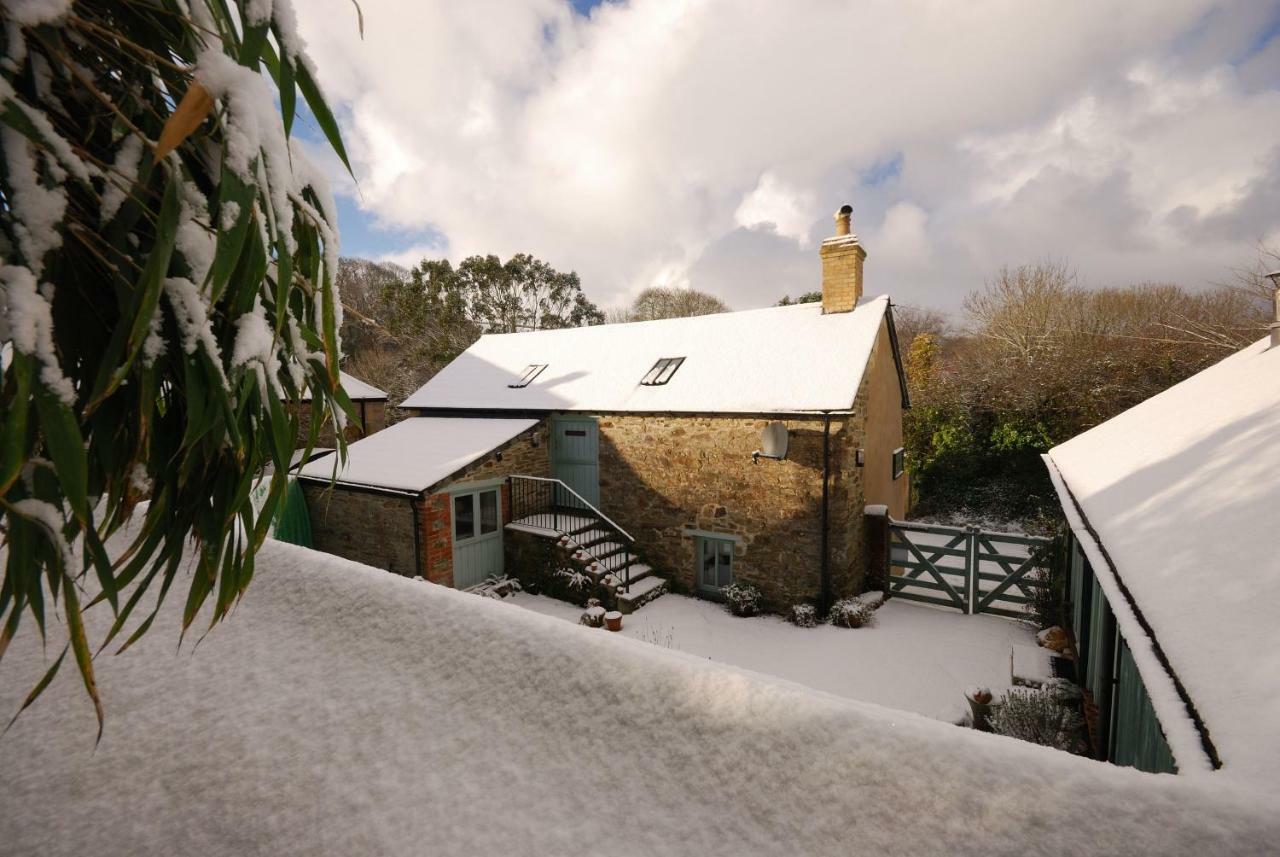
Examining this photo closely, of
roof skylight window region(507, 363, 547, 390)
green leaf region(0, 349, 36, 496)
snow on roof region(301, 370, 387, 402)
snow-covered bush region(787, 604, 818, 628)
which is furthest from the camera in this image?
snow on roof region(301, 370, 387, 402)

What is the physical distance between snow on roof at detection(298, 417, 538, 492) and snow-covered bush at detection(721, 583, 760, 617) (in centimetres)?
523

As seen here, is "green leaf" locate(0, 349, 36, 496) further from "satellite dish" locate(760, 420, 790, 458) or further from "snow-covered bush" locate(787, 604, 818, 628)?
"snow-covered bush" locate(787, 604, 818, 628)

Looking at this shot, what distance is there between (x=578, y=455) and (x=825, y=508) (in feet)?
16.9

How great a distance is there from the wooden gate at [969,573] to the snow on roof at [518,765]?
931 cm

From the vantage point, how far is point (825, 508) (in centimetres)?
923

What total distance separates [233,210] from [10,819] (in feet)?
6.93

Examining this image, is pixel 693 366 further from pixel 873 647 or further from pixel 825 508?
pixel 873 647

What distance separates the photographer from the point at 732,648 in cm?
824

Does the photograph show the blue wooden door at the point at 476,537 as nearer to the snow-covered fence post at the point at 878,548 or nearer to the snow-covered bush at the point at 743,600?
the snow-covered bush at the point at 743,600

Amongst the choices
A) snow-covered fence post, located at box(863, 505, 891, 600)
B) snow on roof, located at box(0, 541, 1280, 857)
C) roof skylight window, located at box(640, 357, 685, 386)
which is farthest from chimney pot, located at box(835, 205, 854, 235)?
snow on roof, located at box(0, 541, 1280, 857)

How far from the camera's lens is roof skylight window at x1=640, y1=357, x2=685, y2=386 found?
11445 millimetres

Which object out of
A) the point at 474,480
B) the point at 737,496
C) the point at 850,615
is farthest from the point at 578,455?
the point at 850,615

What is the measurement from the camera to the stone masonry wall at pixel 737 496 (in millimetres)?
9359

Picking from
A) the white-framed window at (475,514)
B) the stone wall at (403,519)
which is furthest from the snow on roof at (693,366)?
the white-framed window at (475,514)
